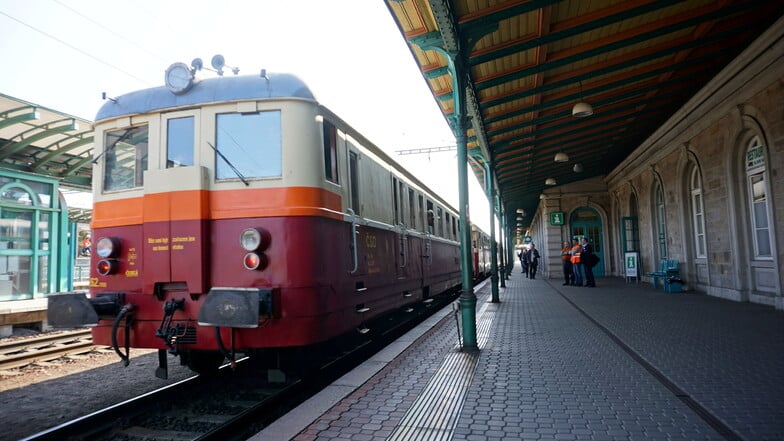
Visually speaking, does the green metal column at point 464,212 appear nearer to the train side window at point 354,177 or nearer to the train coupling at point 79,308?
the train side window at point 354,177

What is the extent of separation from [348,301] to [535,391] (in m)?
2.12

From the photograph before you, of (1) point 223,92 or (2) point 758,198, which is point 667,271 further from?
(1) point 223,92

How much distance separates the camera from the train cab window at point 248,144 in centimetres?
493

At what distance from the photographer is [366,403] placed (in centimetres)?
446

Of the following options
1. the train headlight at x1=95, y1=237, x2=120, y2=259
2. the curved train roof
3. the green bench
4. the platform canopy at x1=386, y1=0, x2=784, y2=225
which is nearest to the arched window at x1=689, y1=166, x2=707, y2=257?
the green bench

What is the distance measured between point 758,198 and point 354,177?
28.6 feet

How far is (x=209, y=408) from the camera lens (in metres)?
→ 4.73

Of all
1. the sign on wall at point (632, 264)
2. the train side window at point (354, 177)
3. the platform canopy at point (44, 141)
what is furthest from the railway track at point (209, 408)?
the sign on wall at point (632, 264)

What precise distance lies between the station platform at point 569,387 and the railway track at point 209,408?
1.40 feet

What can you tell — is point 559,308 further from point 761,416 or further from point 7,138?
point 7,138

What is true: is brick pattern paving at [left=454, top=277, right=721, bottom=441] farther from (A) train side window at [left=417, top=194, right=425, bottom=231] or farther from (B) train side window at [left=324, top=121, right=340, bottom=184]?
(A) train side window at [left=417, top=194, right=425, bottom=231]

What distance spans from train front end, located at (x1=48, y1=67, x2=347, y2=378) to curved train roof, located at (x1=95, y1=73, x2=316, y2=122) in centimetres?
1

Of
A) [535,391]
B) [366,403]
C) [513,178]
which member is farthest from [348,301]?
[513,178]

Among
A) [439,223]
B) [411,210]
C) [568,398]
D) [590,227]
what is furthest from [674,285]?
[568,398]
